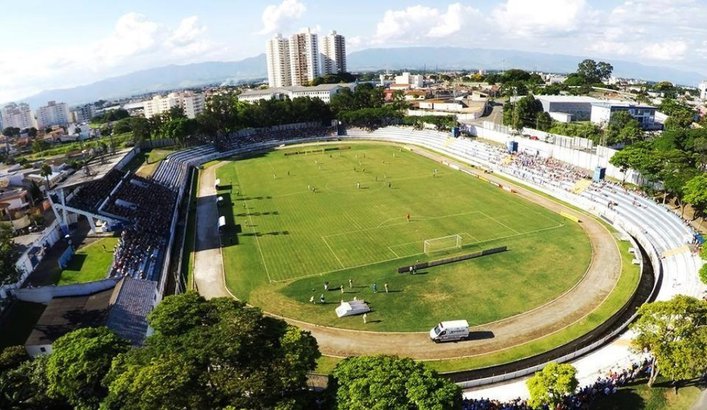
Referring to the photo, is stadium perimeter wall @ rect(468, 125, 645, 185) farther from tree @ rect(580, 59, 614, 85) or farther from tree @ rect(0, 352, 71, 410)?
tree @ rect(580, 59, 614, 85)

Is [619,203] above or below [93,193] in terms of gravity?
below

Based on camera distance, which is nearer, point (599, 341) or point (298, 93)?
point (599, 341)

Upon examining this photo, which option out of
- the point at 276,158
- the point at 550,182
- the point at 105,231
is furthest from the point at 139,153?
the point at 550,182

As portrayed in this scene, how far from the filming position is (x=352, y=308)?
33.6 m

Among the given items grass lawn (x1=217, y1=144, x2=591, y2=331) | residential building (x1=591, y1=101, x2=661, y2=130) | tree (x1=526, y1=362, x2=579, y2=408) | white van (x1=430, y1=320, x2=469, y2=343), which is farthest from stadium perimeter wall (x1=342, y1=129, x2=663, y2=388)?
residential building (x1=591, y1=101, x2=661, y2=130)

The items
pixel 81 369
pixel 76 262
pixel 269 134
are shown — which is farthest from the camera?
pixel 269 134

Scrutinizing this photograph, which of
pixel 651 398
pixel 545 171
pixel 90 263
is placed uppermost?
pixel 545 171

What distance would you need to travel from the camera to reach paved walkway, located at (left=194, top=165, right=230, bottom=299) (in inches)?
1519

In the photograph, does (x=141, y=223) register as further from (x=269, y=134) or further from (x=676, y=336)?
(x=269, y=134)

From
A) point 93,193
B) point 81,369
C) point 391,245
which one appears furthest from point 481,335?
point 93,193

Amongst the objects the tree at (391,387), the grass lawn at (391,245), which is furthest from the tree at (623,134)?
the tree at (391,387)

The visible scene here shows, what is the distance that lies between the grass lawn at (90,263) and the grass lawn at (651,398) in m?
36.0

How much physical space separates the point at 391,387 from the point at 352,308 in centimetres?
1495

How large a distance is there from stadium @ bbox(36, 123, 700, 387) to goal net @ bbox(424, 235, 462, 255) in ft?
0.61
